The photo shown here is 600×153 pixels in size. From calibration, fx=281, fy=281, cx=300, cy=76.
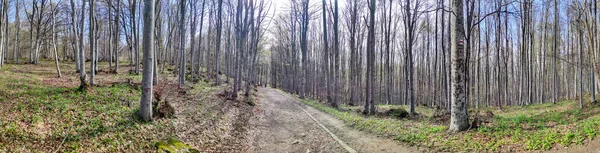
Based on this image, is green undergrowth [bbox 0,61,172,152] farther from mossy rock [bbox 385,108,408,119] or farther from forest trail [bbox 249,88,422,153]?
mossy rock [bbox 385,108,408,119]

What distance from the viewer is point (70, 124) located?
21.5ft

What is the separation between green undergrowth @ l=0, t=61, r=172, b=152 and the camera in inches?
213

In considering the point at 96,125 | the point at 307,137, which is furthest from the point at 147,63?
the point at 307,137

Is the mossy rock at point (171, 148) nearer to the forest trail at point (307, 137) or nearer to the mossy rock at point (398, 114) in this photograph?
the forest trail at point (307, 137)

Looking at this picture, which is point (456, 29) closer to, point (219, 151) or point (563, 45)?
point (219, 151)

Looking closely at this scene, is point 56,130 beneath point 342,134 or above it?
above

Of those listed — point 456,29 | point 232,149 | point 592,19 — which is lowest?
point 232,149

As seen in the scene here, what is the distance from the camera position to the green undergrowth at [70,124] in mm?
5402

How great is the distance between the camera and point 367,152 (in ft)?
22.4

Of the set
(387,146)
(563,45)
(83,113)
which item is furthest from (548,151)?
(563,45)

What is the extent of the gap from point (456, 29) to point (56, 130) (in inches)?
386

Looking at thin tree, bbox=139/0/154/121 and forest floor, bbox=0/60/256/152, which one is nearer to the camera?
forest floor, bbox=0/60/256/152

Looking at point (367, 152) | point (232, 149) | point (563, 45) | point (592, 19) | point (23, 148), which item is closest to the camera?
point (23, 148)

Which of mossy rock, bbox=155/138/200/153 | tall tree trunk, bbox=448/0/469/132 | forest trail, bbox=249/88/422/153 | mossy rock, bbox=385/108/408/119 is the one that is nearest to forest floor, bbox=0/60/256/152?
mossy rock, bbox=155/138/200/153
